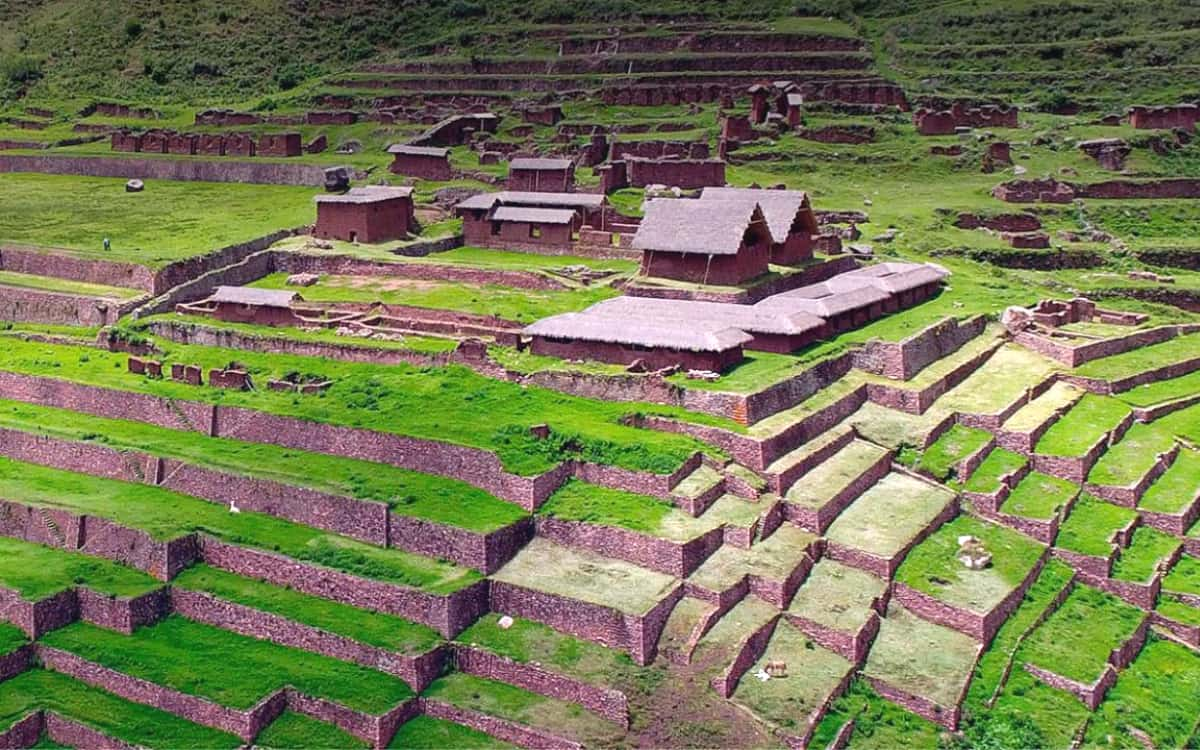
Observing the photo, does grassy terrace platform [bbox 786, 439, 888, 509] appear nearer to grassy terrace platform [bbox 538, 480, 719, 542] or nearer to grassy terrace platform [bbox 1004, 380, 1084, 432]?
grassy terrace platform [bbox 538, 480, 719, 542]

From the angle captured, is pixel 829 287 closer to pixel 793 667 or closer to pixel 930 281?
pixel 930 281

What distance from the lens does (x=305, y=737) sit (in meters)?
24.5

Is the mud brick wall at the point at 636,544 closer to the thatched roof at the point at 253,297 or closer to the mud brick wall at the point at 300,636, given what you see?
the mud brick wall at the point at 300,636

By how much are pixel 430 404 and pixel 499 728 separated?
1052cm

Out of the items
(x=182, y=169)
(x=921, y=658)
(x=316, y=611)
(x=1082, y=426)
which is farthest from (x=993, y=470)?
(x=182, y=169)

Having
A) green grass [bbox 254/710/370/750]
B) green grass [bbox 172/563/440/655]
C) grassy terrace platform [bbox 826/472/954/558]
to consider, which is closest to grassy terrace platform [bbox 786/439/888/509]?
grassy terrace platform [bbox 826/472/954/558]

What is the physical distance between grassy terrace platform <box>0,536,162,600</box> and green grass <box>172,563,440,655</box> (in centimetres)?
91

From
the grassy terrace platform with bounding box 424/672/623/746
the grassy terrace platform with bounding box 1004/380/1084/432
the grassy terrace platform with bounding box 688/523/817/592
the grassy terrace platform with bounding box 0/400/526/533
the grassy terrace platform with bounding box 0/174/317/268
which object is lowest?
the grassy terrace platform with bounding box 424/672/623/746

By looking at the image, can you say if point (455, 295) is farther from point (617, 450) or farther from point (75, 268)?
point (617, 450)

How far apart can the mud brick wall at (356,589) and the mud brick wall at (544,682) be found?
68 cm

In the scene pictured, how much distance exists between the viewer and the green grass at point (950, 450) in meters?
32.8

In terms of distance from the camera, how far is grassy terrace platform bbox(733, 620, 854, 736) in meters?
24.8

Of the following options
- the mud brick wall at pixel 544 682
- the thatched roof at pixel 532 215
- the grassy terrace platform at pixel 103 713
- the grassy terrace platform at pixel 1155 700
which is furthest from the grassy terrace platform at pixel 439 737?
the thatched roof at pixel 532 215

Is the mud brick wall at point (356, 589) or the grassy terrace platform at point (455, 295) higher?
the grassy terrace platform at point (455, 295)
